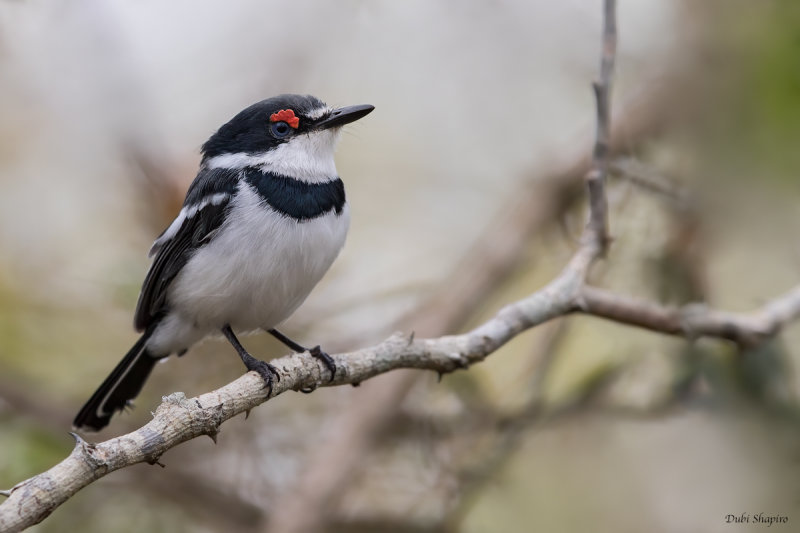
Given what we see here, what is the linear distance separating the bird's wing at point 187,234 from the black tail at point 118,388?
0.13 meters

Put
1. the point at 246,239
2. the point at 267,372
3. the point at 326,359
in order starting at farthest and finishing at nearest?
the point at 246,239 → the point at 326,359 → the point at 267,372

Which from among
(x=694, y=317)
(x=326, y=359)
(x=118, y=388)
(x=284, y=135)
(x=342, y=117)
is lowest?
(x=326, y=359)

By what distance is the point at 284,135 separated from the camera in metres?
3.52

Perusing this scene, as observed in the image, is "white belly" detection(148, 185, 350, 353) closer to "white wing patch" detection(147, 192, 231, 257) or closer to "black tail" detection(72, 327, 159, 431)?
"white wing patch" detection(147, 192, 231, 257)

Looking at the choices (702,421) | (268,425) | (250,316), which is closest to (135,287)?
(268,425)

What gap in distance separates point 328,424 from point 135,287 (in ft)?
4.54

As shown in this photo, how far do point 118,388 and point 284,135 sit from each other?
4.34 feet

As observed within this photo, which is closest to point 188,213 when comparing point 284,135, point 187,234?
point 187,234

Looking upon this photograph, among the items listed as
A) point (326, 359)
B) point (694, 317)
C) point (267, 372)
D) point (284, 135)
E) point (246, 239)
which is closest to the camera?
point (267, 372)

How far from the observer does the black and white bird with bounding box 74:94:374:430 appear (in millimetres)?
3189

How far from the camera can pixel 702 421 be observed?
3.80 meters

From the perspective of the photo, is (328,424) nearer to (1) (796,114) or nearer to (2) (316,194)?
(2) (316,194)
